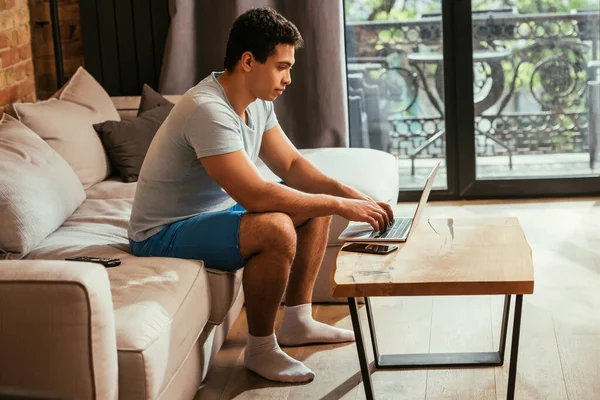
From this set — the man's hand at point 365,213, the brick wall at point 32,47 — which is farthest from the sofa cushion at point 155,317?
the brick wall at point 32,47

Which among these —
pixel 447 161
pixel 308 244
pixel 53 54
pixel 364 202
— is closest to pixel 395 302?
pixel 308 244

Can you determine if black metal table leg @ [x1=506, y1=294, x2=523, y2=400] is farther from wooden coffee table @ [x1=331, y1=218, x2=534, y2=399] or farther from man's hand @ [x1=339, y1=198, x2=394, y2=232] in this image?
man's hand @ [x1=339, y1=198, x2=394, y2=232]

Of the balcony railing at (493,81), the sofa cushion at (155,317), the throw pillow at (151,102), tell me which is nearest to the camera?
the sofa cushion at (155,317)

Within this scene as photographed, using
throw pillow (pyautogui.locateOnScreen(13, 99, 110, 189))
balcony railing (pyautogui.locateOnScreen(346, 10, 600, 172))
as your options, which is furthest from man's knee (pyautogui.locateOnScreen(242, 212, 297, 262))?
balcony railing (pyautogui.locateOnScreen(346, 10, 600, 172))

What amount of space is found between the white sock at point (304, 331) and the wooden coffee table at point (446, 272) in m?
0.20

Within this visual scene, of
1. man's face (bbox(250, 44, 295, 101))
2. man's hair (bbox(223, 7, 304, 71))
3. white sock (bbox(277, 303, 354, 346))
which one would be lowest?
white sock (bbox(277, 303, 354, 346))

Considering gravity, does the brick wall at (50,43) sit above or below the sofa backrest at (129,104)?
above

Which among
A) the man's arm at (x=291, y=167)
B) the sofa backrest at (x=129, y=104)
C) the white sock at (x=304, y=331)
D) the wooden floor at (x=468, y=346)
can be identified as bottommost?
the wooden floor at (x=468, y=346)

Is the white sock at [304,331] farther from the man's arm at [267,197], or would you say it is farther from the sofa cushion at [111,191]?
the sofa cushion at [111,191]

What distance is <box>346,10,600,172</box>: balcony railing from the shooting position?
4.49 meters

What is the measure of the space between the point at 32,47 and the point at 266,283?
2.38 meters

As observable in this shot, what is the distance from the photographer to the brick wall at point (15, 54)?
12.9 ft

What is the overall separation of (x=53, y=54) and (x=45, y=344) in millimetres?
2915

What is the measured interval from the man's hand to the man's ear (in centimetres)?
48
